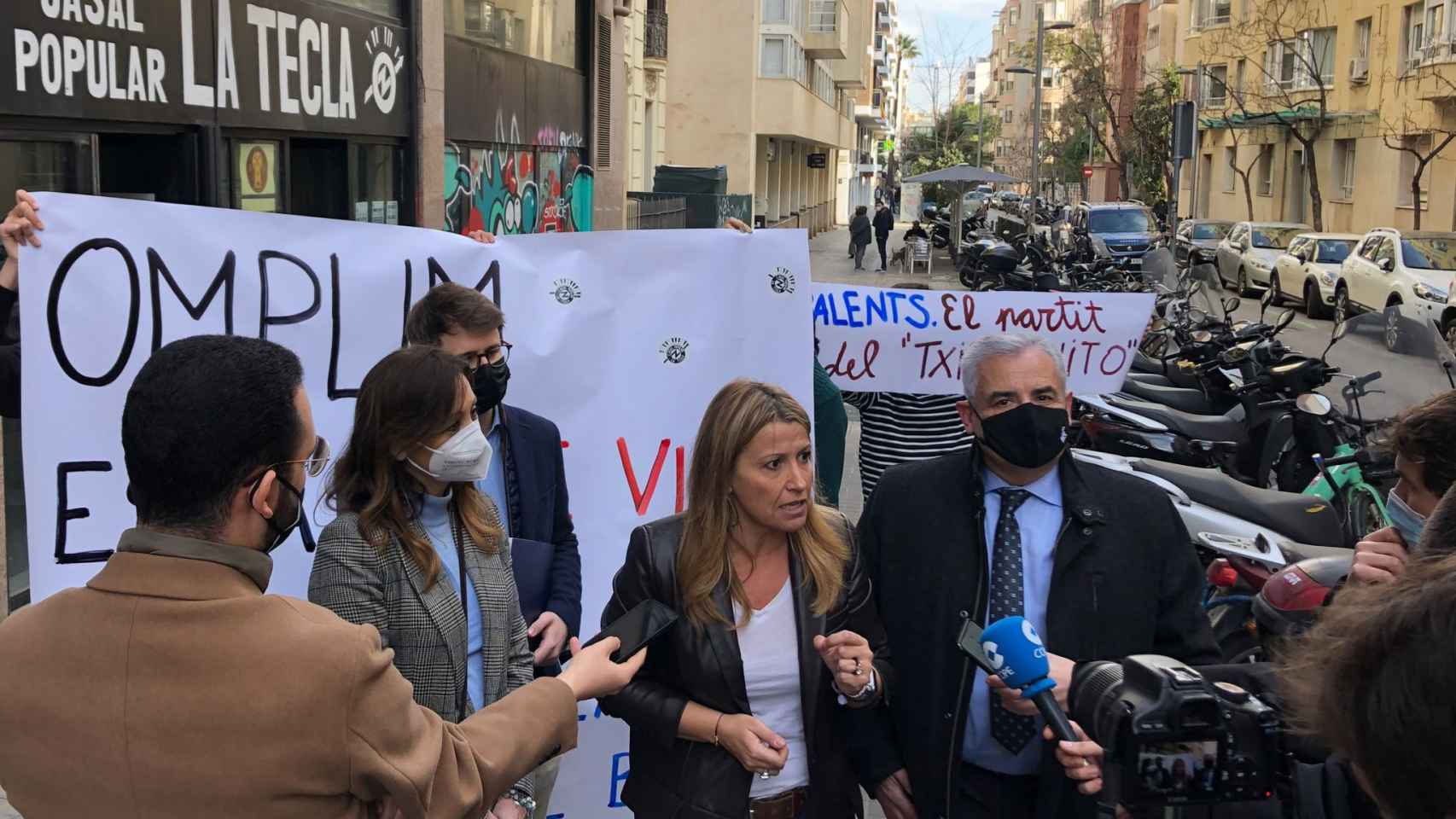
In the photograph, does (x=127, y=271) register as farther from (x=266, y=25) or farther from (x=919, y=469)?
(x=266, y=25)

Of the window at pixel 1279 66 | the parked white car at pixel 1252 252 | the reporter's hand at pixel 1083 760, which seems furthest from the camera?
the window at pixel 1279 66

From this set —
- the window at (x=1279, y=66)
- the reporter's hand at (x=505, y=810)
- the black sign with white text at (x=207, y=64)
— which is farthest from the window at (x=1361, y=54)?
the reporter's hand at (x=505, y=810)

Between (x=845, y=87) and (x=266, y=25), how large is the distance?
5876 cm

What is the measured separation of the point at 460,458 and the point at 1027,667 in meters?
1.31

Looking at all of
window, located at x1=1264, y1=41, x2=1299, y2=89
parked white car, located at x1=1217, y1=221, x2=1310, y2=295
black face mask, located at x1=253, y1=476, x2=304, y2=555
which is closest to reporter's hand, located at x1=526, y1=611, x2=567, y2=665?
black face mask, located at x1=253, y1=476, x2=304, y2=555

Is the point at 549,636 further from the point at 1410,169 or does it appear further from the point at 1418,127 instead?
the point at 1410,169

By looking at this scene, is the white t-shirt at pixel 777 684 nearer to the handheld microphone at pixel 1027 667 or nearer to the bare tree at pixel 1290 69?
the handheld microphone at pixel 1027 667

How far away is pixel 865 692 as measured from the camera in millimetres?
3006

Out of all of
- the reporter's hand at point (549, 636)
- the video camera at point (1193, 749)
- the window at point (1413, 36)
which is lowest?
the reporter's hand at point (549, 636)

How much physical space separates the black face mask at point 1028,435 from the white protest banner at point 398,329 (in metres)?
1.59

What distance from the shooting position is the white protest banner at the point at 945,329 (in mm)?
5723

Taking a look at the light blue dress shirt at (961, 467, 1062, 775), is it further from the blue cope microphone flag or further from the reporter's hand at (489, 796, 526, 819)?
the reporter's hand at (489, 796, 526, 819)

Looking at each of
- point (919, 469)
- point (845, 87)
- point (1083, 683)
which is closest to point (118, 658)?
point (1083, 683)

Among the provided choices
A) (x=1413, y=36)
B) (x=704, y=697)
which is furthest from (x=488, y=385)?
(x=1413, y=36)
